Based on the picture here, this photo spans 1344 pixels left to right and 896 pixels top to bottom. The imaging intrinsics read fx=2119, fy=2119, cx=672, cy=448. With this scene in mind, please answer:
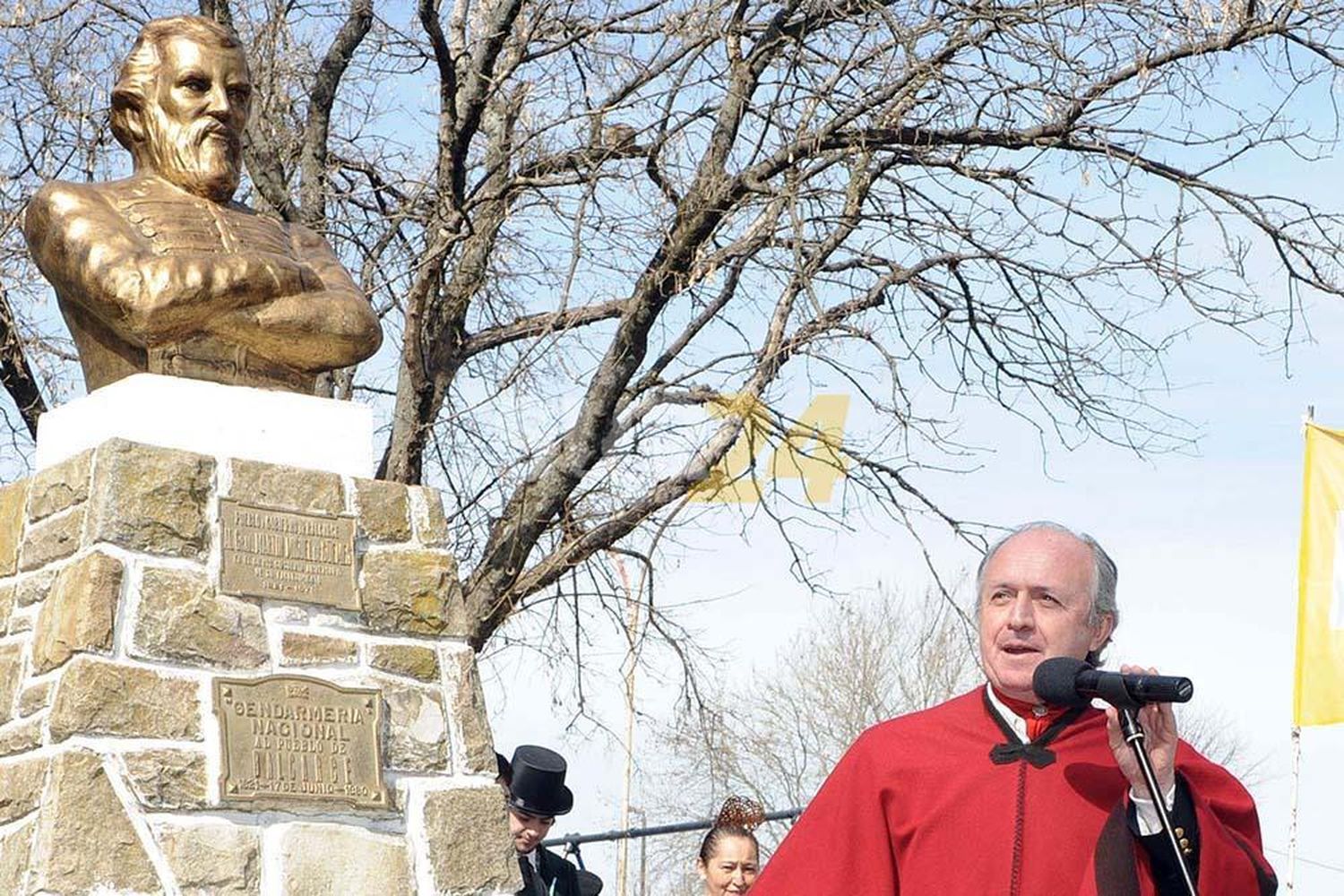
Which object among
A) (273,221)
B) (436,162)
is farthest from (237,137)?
(436,162)

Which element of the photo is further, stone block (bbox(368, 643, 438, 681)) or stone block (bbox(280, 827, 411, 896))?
stone block (bbox(368, 643, 438, 681))

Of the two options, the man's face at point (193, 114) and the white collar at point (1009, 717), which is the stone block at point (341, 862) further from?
the white collar at point (1009, 717)

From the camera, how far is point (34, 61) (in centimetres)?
1023

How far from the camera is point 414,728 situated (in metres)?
6.22

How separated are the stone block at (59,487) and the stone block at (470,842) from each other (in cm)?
132

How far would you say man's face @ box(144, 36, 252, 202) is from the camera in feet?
20.7

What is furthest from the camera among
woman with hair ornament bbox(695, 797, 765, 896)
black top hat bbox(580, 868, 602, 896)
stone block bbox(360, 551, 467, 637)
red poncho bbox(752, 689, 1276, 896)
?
black top hat bbox(580, 868, 602, 896)

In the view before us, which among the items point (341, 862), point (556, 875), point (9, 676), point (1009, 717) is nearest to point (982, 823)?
point (1009, 717)

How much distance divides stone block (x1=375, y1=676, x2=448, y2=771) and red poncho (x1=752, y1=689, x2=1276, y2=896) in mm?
2026

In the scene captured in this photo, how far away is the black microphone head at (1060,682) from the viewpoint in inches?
145

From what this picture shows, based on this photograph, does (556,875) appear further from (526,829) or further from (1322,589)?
(1322,589)

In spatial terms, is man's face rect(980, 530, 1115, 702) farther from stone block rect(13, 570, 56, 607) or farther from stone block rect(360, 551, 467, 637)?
stone block rect(13, 570, 56, 607)

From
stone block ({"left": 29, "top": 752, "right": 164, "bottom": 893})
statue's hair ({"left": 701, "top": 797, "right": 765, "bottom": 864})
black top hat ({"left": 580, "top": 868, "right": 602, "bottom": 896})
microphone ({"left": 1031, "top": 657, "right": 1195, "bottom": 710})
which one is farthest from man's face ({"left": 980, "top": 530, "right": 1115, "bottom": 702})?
black top hat ({"left": 580, "top": 868, "right": 602, "bottom": 896})

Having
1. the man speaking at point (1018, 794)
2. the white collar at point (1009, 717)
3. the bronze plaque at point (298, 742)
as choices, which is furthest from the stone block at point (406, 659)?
the white collar at point (1009, 717)
